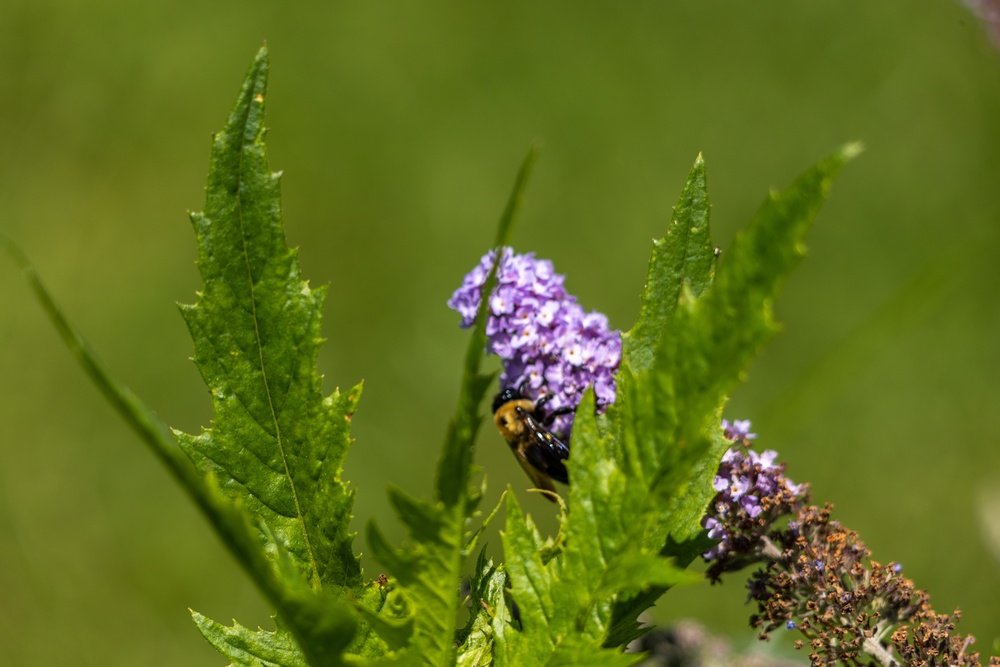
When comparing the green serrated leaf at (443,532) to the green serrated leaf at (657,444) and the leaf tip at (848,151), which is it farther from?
the leaf tip at (848,151)

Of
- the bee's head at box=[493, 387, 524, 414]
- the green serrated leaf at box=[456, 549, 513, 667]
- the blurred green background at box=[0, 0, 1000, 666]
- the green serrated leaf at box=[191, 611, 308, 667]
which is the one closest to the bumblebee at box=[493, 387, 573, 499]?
the bee's head at box=[493, 387, 524, 414]

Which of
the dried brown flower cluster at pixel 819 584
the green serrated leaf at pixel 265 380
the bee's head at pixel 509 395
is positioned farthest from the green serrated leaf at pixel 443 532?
the bee's head at pixel 509 395

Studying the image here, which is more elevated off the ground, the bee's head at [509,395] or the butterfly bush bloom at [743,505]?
the bee's head at [509,395]

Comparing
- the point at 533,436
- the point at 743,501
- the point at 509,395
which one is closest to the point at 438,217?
the point at 509,395

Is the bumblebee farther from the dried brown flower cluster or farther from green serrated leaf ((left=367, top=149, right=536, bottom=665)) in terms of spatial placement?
green serrated leaf ((left=367, top=149, right=536, bottom=665))

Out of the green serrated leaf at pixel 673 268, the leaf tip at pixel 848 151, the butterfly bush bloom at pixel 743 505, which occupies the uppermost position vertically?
the green serrated leaf at pixel 673 268

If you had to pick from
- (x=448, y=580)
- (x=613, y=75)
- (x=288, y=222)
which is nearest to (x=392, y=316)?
(x=288, y=222)
